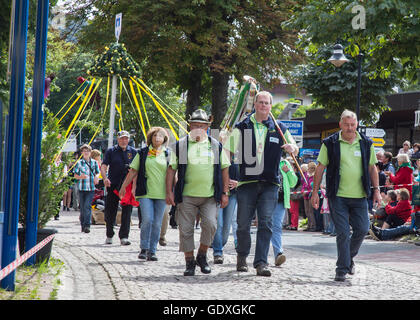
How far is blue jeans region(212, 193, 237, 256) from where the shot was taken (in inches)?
371

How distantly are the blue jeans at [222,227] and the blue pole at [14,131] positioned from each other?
356 cm

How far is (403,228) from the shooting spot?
45.4ft

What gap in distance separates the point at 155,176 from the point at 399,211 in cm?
633

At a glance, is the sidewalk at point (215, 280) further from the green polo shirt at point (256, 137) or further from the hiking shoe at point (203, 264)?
the green polo shirt at point (256, 137)

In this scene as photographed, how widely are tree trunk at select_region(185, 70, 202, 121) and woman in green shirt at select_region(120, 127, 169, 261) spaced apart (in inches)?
604

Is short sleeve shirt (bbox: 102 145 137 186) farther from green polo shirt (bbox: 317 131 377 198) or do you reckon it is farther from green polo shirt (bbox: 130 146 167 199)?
green polo shirt (bbox: 317 131 377 198)

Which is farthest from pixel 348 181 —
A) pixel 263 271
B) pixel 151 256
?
pixel 151 256

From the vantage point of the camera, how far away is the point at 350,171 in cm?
789

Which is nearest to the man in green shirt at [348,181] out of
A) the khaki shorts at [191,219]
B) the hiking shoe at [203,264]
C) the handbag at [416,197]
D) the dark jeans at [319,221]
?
the khaki shorts at [191,219]

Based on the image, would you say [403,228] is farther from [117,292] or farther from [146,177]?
[117,292]

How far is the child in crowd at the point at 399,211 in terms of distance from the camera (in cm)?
1394

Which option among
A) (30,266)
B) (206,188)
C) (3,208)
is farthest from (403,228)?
(3,208)

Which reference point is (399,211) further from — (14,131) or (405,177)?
(14,131)

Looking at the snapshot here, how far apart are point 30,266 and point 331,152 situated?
11.6ft
